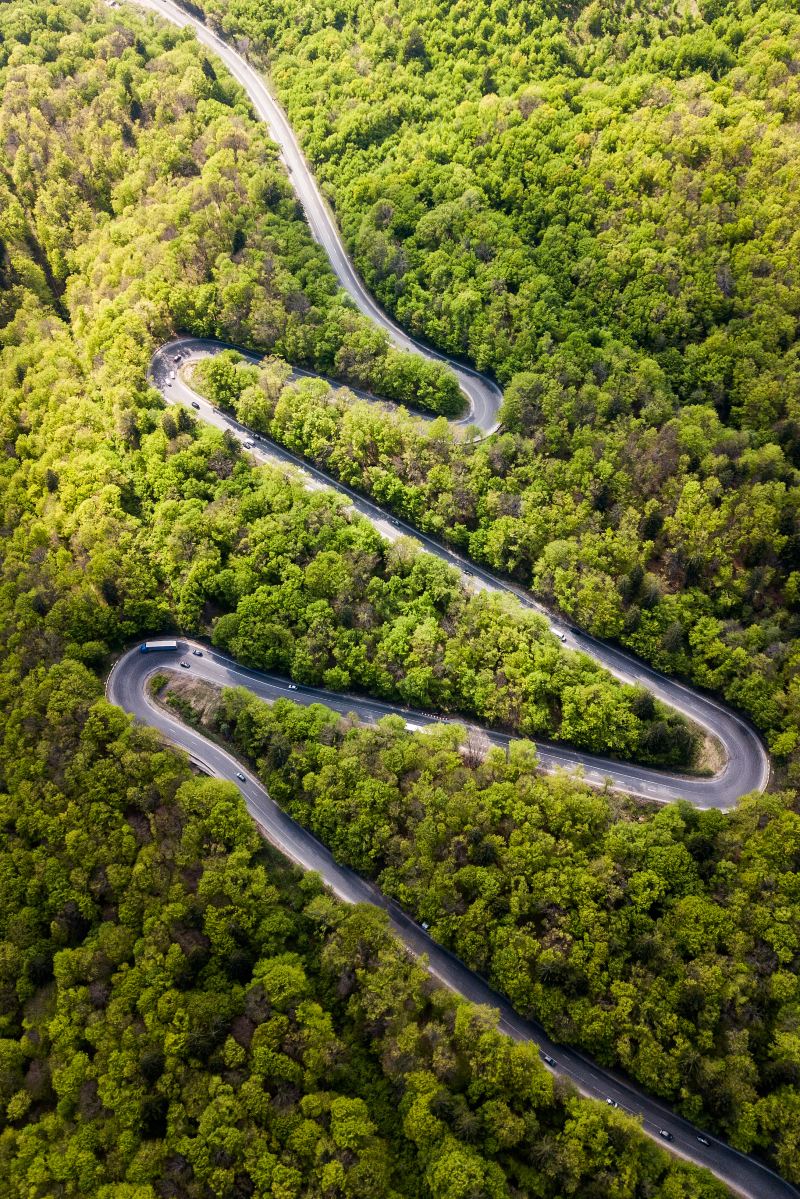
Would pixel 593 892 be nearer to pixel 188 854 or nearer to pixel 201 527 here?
pixel 188 854

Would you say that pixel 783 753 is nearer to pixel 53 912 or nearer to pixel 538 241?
pixel 53 912

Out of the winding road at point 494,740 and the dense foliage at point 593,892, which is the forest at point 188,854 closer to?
the winding road at point 494,740

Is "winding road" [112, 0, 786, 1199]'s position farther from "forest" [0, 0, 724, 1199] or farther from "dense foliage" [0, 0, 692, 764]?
"forest" [0, 0, 724, 1199]

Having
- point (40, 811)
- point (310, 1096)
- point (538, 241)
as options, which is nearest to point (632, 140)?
point (538, 241)

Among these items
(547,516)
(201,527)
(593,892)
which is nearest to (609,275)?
(547,516)

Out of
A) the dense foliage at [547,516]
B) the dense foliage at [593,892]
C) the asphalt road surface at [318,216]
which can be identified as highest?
the asphalt road surface at [318,216]

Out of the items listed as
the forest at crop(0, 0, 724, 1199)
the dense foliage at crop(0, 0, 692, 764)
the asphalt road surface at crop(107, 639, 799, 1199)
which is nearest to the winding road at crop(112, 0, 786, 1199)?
the asphalt road surface at crop(107, 639, 799, 1199)

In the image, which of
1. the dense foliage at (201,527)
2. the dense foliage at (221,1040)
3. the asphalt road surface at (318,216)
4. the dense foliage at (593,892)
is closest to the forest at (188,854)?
the dense foliage at (221,1040)
